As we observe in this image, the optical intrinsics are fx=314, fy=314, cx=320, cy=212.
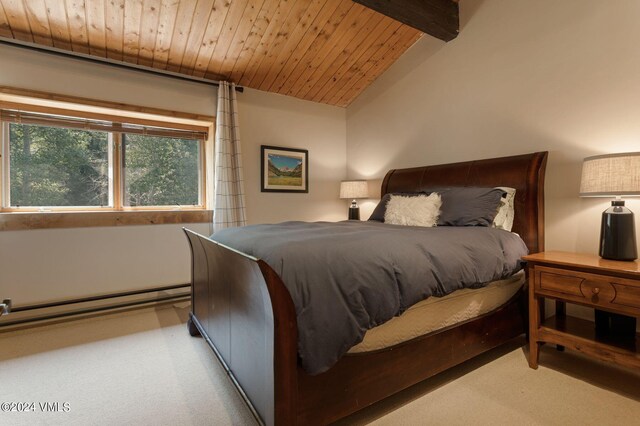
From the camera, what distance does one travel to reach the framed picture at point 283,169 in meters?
3.83

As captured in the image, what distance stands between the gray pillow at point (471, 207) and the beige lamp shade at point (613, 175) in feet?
1.83

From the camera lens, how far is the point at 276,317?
1082 mm

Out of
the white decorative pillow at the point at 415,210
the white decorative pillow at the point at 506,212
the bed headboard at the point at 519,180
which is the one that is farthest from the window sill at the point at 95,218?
the white decorative pillow at the point at 506,212

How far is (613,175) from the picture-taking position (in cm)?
177

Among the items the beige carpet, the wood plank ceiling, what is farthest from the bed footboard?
the wood plank ceiling

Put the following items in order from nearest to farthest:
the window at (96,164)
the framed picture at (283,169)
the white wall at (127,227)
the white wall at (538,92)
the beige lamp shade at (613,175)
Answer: the beige lamp shade at (613,175)
the white wall at (538,92)
the white wall at (127,227)
the window at (96,164)
the framed picture at (283,169)

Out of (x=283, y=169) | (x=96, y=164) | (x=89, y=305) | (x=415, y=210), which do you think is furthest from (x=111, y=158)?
(x=415, y=210)

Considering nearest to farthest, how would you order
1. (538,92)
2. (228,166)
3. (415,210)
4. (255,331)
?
(255,331), (538,92), (415,210), (228,166)

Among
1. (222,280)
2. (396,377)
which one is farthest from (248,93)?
(396,377)

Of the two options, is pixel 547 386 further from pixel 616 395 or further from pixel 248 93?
pixel 248 93

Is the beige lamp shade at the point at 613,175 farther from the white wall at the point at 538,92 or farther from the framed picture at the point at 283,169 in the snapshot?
the framed picture at the point at 283,169

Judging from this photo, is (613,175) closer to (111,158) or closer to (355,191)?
(355,191)

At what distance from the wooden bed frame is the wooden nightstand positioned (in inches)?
8.3

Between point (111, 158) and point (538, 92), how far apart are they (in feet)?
12.7
